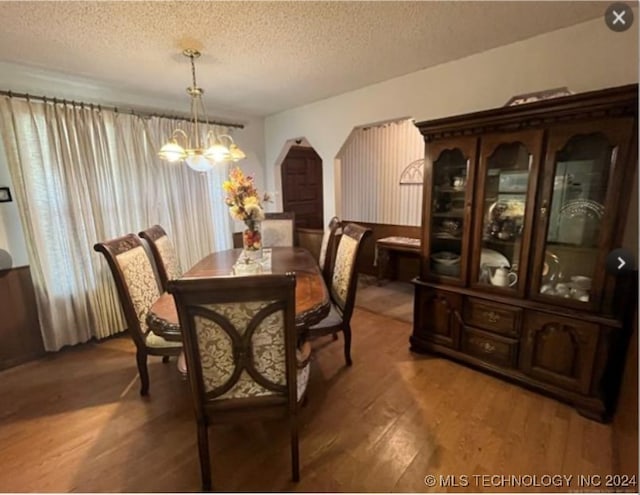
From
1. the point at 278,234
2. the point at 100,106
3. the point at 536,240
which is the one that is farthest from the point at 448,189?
the point at 100,106

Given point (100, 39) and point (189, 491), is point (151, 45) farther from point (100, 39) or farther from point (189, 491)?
A: point (189, 491)

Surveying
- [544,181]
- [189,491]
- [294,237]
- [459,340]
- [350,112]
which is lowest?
[189,491]

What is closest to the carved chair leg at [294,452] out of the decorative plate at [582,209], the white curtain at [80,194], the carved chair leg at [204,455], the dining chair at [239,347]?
the dining chair at [239,347]

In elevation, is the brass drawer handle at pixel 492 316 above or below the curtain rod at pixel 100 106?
below

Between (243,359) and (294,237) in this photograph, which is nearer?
(243,359)

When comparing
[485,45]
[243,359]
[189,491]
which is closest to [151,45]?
[243,359]

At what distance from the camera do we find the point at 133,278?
6.47 ft

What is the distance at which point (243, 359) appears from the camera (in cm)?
132

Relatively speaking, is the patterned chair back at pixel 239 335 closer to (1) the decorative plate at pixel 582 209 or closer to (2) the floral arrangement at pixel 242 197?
(2) the floral arrangement at pixel 242 197

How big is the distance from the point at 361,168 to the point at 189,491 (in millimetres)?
4046

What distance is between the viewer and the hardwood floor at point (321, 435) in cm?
149

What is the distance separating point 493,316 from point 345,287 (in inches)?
41.2

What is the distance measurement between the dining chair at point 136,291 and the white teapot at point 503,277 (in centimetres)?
214

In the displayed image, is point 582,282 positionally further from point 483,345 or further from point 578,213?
point 483,345
